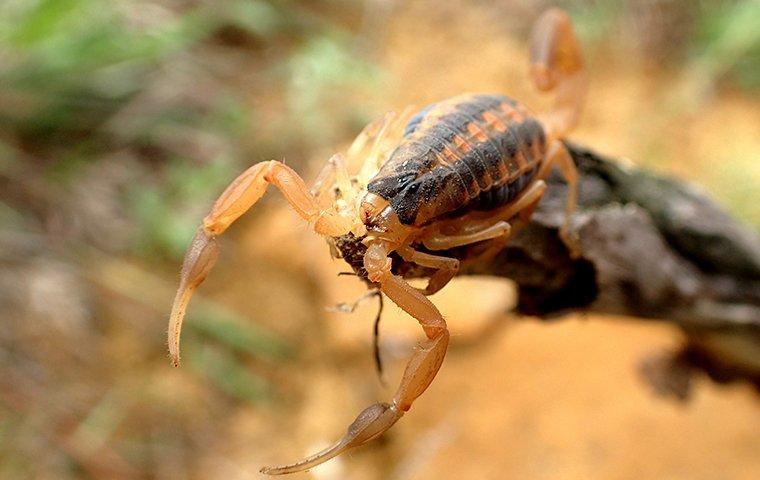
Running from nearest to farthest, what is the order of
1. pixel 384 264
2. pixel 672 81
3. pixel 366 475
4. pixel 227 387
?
pixel 384 264
pixel 366 475
pixel 227 387
pixel 672 81

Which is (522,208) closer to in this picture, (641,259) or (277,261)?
(641,259)

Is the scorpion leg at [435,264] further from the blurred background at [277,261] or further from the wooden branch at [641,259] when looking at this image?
the blurred background at [277,261]

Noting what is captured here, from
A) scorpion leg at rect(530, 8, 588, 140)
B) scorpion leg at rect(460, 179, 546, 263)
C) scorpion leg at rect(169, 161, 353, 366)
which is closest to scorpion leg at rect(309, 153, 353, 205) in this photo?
scorpion leg at rect(169, 161, 353, 366)

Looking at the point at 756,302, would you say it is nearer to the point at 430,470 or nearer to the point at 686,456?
the point at 686,456

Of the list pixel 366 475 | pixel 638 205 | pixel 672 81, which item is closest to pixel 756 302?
pixel 638 205

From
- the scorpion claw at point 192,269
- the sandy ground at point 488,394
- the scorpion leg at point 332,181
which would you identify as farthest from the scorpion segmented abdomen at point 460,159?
the sandy ground at point 488,394

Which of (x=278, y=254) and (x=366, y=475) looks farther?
(x=278, y=254)
